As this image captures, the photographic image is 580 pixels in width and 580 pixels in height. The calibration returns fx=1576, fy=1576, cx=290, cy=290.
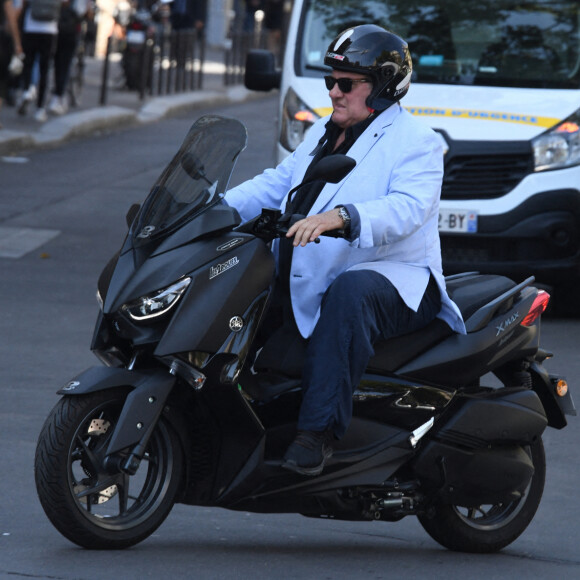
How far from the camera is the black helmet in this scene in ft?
16.3

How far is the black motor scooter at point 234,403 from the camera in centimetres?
464

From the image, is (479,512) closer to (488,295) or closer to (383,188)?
(488,295)

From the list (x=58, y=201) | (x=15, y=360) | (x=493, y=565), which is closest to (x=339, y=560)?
(x=493, y=565)

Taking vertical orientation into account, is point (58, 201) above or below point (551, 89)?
below

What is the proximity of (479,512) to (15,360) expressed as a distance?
3359 mm

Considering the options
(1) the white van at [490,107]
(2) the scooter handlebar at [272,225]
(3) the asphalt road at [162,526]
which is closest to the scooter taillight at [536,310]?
(3) the asphalt road at [162,526]

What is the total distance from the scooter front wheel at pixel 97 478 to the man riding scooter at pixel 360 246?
0.40 m

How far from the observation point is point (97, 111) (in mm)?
20406

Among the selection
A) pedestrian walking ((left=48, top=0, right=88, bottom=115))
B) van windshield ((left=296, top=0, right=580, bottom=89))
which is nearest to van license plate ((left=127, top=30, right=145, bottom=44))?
pedestrian walking ((left=48, top=0, right=88, bottom=115))

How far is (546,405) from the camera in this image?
5402 millimetres

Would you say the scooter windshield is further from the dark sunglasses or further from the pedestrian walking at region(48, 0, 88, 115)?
the pedestrian walking at region(48, 0, 88, 115)

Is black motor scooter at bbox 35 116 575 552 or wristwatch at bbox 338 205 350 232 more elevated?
wristwatch at bbox 338 205 350 232

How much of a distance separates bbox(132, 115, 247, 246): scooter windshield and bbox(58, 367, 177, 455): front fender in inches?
Result: 16.6

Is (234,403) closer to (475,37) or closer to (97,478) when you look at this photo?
(97,478)
